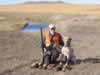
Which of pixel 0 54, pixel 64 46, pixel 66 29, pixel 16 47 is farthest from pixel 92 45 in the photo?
pixel 66 29

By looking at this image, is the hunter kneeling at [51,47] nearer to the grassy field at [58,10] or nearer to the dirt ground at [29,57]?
the dirt ground at [29,57]

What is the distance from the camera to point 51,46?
12961 millimetres

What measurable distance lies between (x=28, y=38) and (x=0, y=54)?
19.9ft

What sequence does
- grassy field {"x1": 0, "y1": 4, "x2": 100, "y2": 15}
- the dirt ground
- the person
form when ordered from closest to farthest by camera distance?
the dirt ground, the person, grassy field {"x1": 0, "y1": 4, "x2": 100, "y2": 15}

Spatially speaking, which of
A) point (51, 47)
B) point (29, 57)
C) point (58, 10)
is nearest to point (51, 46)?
point (51, 47)

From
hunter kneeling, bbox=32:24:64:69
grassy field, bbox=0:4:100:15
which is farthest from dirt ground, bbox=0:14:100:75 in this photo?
grassy field, bbox=0:4:100:15

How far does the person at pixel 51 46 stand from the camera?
12.9 m

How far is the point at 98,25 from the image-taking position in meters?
31.5

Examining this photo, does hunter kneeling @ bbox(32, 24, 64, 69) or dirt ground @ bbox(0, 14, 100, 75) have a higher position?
hunter kneeling @ bbox(32, 24, 64, 69)

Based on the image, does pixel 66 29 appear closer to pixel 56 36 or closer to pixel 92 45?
pixel 92 45

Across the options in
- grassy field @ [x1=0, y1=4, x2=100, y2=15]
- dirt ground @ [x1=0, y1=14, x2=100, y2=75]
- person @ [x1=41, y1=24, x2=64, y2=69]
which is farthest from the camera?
grassy field @ [x1=0, y1=4, x2=100, y2=15]

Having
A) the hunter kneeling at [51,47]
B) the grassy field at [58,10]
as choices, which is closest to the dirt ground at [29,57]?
the hunter kneeling at [51,47]

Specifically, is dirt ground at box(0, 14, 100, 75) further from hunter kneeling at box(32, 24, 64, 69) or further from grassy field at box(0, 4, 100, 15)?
grassy field at box(0, 4, 100, 15)

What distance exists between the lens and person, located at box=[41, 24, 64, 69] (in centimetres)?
1293
